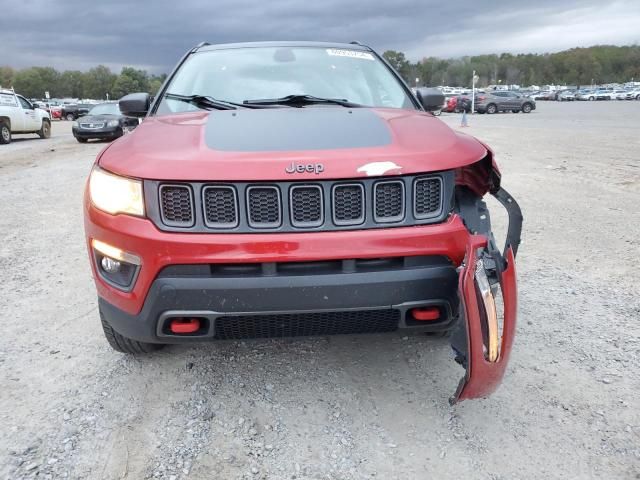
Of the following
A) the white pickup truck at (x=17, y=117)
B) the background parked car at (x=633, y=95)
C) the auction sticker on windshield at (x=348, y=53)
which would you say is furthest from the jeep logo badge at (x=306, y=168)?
the background parked car at (x=633, y=95)

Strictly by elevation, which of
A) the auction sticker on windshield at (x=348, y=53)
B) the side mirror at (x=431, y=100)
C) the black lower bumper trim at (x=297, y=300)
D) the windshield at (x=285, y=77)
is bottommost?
the black lower bumper trim at (x=297, y=300)

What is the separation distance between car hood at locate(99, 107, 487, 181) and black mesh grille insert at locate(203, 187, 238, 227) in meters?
0.06

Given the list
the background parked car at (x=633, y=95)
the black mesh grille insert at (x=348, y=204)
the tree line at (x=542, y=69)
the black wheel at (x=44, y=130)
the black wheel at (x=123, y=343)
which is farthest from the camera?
the tree line at (x=542, y=69)

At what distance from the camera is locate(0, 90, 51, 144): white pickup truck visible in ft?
61.0

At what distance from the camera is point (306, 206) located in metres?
2.16

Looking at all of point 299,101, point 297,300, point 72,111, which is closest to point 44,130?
point 299,101

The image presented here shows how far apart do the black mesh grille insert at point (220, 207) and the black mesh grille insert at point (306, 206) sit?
0.24m

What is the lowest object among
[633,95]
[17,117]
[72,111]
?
[633,95]

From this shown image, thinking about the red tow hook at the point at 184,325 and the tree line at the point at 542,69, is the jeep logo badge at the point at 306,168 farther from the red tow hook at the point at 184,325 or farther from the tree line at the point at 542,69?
the tree line at the point at 542,69

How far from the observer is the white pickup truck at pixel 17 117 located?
18.6 meters

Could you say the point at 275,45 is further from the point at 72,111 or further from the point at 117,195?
the point at 72,111

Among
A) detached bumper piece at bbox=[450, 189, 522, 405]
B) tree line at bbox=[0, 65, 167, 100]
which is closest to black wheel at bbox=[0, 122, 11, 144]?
detached bumper piece at bbox=[450, 189, 522, 405]

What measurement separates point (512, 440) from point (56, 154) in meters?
15.5

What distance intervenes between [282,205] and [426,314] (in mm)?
770
